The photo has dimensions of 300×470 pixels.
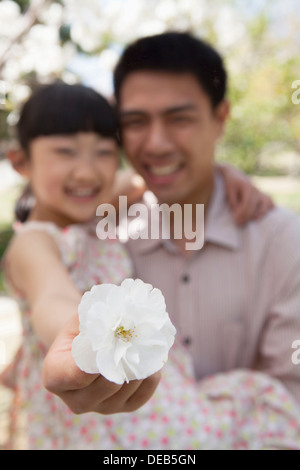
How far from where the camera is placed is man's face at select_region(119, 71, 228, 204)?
3.20 feet

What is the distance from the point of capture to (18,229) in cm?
84

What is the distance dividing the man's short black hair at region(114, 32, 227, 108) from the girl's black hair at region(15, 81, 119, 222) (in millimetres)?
170

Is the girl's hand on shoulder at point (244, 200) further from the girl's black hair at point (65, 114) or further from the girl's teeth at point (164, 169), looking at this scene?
the girl's black hair at point (65, 114)

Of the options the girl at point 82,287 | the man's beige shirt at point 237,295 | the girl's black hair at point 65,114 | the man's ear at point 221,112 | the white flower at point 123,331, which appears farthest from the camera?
the man's ear at point 221,112

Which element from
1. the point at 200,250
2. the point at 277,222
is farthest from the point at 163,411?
the point at 277,222

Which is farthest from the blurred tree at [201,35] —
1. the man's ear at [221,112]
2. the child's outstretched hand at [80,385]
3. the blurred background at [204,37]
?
the child's outstretched hand at [80,385]

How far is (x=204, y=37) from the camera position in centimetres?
182

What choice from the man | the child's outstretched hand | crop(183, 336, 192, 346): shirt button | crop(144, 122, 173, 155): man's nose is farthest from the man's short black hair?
the child's outstretched hand

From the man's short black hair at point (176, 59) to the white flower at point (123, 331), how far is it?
29.9 inches

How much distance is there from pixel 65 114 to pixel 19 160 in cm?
16

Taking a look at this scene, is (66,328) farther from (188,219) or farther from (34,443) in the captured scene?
(188,219)

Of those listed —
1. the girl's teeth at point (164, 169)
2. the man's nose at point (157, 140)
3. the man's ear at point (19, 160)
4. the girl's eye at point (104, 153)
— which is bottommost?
the girl's eye at point (104, 153)

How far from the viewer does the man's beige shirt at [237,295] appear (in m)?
0.95

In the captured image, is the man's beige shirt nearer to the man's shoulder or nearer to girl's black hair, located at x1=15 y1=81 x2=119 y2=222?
the man's shoulder
